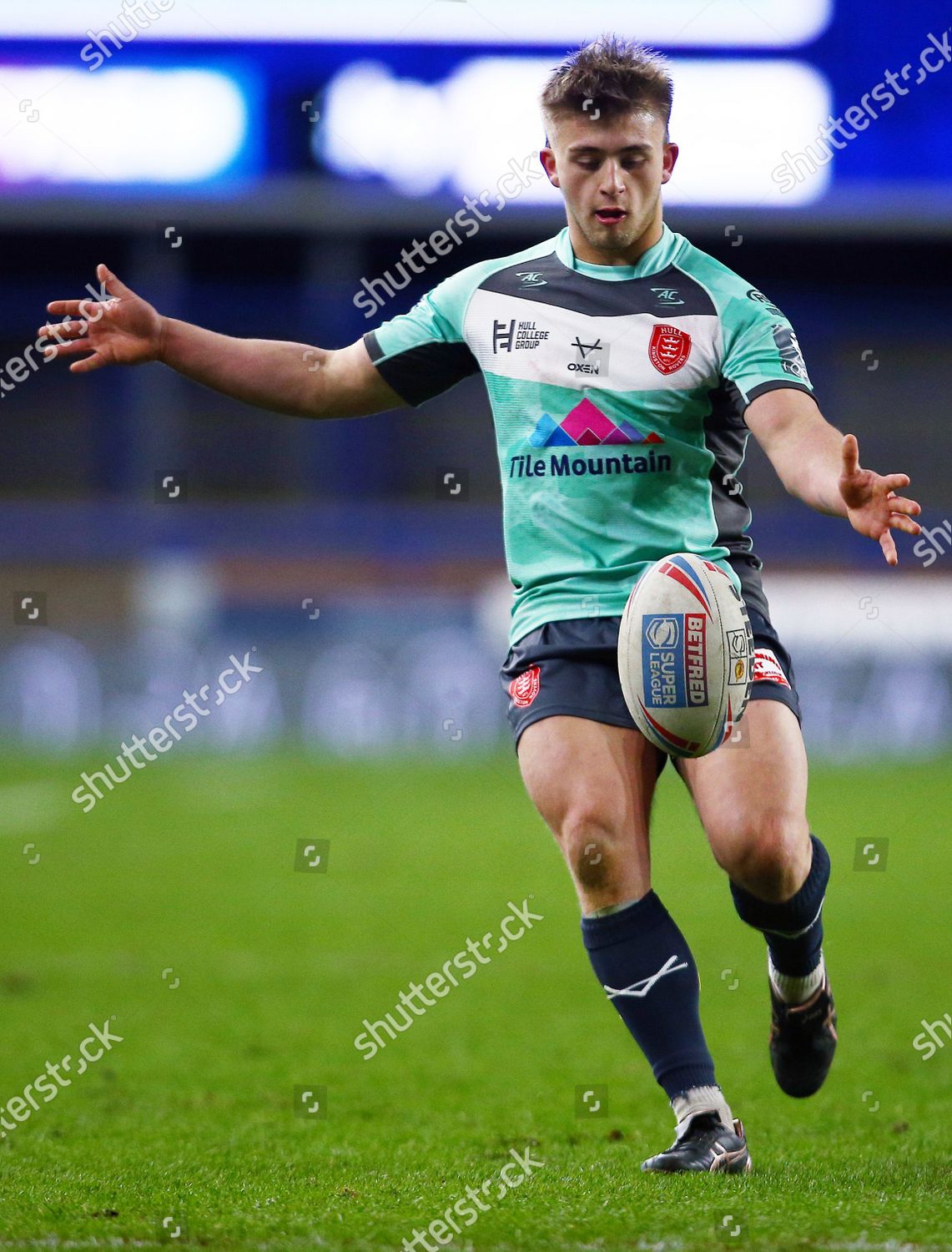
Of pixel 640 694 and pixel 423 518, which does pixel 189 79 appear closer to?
pixel 423 518

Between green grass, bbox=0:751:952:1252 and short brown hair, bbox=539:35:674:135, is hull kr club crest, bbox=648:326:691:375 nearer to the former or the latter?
short brown hair, bbox=539:35:674:135

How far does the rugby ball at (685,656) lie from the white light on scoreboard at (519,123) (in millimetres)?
16500

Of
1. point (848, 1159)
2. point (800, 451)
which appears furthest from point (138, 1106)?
point (800, 451)

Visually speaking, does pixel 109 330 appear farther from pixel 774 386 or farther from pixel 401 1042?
pixel 401 1042

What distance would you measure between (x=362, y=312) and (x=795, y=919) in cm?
1720

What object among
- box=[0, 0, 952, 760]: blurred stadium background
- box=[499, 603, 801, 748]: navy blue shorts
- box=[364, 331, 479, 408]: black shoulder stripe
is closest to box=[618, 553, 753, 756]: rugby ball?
box=[499, 603, 801, 748]: navy blue shorts

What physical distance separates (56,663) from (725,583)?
46.2 feet

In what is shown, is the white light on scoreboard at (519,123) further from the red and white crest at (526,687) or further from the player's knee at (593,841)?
the player's knee at (593,841)

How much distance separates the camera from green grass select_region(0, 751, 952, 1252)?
3330 millimetres

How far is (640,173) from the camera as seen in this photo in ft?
12.6

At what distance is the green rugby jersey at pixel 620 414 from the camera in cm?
389

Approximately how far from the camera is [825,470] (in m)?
3.44

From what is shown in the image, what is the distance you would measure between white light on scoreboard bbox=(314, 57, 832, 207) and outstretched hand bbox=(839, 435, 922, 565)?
661 inches

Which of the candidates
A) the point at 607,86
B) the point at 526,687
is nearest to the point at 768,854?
the point at 526,687
